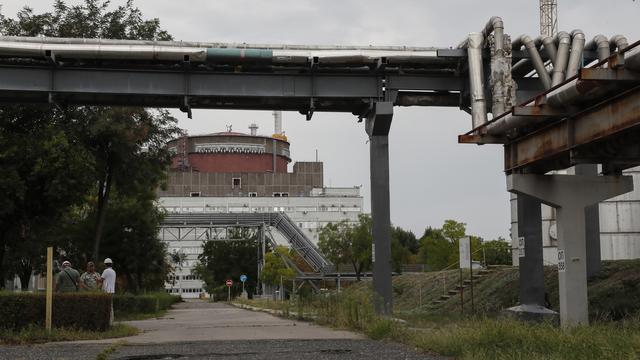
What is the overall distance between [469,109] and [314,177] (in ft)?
381

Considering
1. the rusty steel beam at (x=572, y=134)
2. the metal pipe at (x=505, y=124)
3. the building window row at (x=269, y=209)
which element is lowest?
the rusty steel beam at (x=572, y=134)

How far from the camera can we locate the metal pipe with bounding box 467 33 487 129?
23.8m

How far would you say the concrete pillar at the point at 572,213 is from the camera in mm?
16625

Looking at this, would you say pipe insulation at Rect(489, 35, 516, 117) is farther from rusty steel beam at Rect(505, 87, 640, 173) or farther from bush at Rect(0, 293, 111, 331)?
bush at Rect(0, 293, 111, 331)

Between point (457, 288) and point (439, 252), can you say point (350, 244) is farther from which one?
point (457, 288)

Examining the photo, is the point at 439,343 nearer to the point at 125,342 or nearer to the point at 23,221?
the point at 125,342

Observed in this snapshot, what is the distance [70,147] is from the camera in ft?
84.2

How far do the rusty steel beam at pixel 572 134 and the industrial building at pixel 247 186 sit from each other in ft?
330

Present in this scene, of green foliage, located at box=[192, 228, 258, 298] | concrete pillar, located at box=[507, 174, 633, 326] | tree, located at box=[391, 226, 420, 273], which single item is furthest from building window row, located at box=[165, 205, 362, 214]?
concrete pillar, located at box=[507, 174, 633, 326]

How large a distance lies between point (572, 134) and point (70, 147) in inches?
622

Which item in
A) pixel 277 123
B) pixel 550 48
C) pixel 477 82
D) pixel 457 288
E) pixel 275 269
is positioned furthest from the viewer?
pixel 277 123

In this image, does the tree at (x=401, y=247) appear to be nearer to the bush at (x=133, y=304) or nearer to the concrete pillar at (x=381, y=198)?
the bush at (x=133, y=304)

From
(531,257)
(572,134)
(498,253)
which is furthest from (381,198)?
(498,253)

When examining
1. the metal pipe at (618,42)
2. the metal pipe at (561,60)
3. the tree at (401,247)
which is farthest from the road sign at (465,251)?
the tree at (401,247)
